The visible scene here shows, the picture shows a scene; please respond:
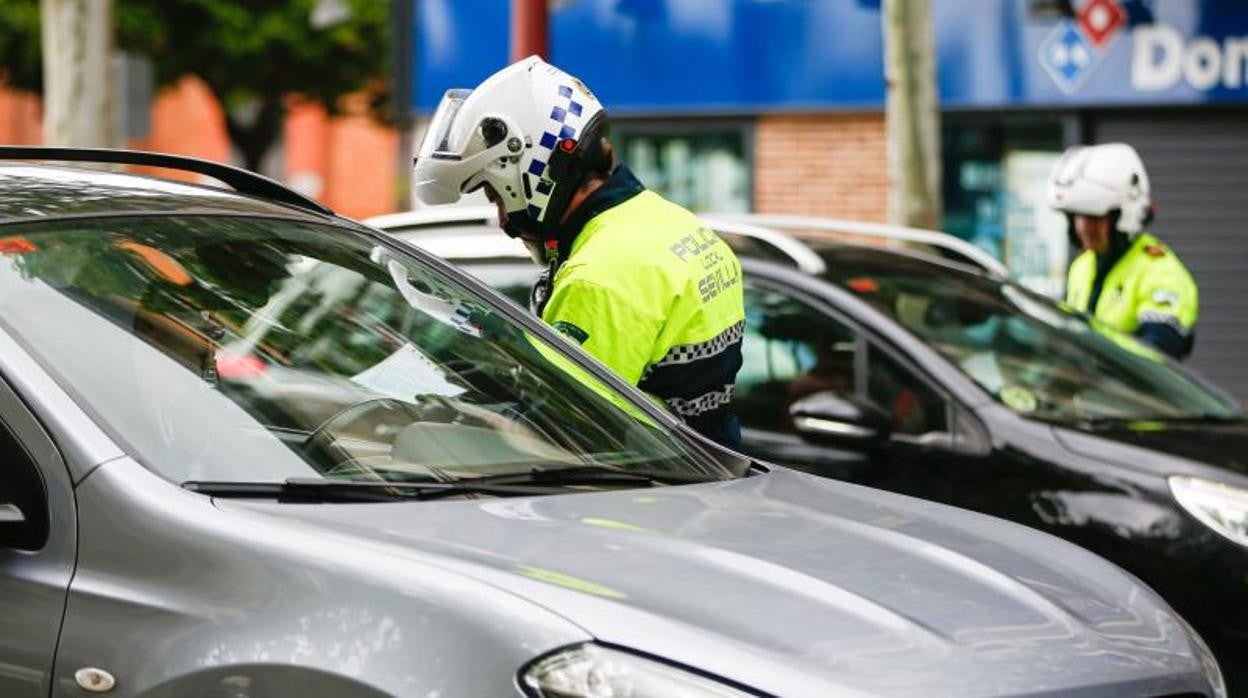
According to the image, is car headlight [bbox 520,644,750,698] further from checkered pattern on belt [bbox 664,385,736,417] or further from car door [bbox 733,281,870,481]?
car door [bbox 733,281,870,481]

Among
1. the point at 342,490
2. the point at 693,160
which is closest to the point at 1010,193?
the point at 693,160

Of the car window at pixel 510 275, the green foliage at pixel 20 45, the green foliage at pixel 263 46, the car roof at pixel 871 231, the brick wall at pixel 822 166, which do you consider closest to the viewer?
the car window at pixel 510 275

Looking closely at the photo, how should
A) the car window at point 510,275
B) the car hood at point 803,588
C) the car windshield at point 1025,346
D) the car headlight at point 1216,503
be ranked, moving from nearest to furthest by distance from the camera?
the car hood at point 803,588
the car headlight at point 1216,503
the car windshield at point 1025,346
the car window at point 510,275

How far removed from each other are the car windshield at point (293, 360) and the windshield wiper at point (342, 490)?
3 cm

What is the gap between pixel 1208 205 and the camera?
54.9 ft

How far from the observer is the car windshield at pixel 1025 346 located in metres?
7.03

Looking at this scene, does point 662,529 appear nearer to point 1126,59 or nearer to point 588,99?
point 588,99

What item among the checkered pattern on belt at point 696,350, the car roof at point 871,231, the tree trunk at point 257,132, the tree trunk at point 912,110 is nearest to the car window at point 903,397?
the car roof at point 871,231

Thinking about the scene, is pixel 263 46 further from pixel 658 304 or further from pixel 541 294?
pixel 658 304

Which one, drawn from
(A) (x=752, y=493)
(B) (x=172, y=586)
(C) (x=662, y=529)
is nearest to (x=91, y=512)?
(B) (x=172, y=586)

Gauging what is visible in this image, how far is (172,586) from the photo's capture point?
3426 mm

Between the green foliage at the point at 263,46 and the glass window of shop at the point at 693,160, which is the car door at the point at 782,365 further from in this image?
the green foliage at the point at 263,46

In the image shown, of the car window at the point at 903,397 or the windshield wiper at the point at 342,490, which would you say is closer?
the windshield wiper at the point at 342,490

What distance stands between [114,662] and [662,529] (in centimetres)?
83
